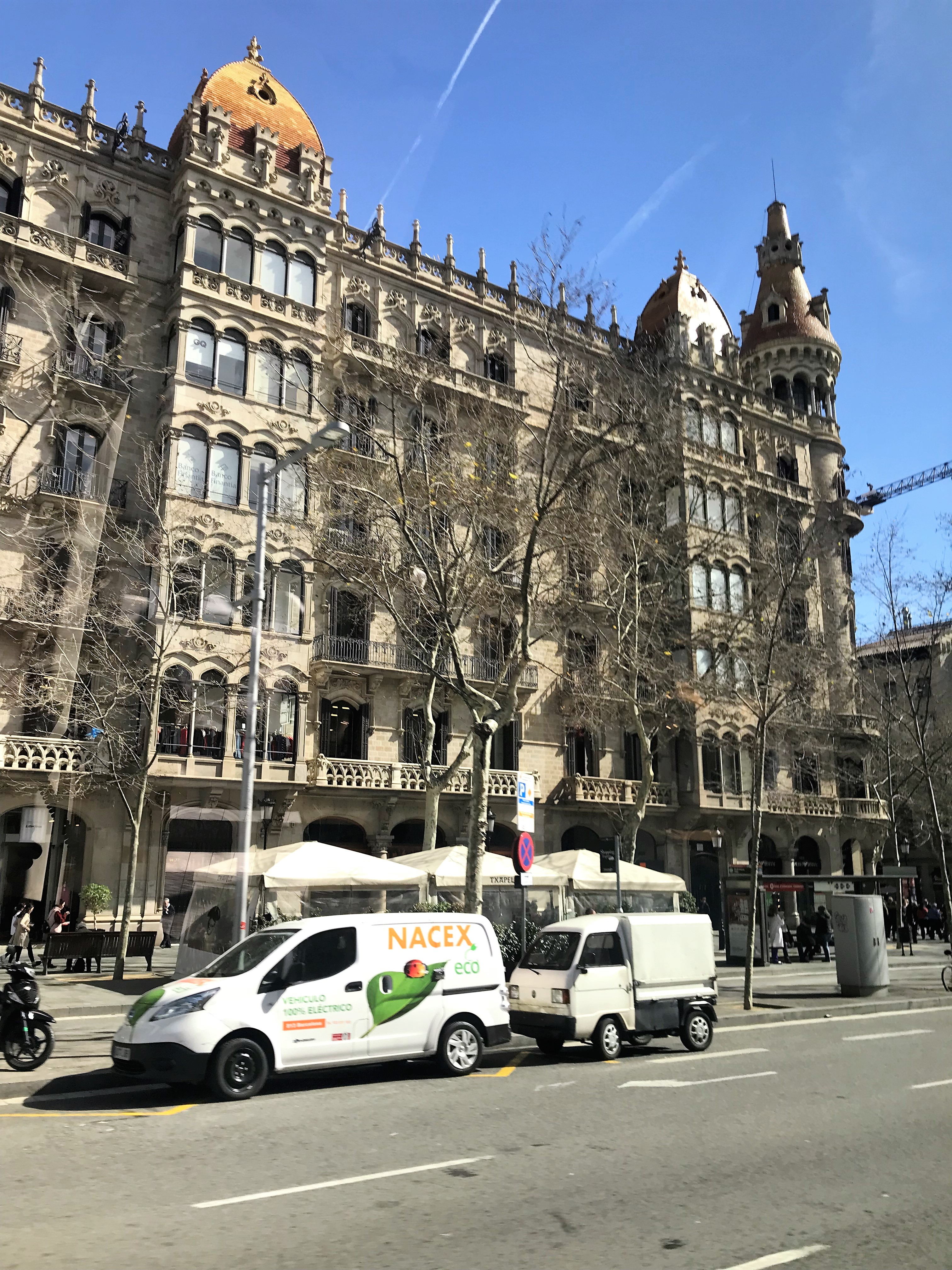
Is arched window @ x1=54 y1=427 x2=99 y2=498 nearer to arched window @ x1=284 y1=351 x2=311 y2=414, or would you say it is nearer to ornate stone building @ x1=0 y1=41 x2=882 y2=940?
ornate stone building @ x1=0 y1=41 x2=882 y2=940

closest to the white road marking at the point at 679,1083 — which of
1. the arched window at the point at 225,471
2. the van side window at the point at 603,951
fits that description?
the van side window at the point at 603,951

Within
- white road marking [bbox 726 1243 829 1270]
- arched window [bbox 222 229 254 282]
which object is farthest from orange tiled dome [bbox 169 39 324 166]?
white road marking [bbox 726 1243 829 1270]

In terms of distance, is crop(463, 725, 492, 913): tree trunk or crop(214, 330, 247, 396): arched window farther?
crop(214, 330, 247, 396): arched window

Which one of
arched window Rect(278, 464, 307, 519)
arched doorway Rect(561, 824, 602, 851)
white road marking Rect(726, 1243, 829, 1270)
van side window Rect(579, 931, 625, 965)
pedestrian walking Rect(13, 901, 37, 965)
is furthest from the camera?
arched doorway Rect(561, 824, 602, 851)

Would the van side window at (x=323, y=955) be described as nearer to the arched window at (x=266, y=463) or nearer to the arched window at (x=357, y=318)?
the arched window at (x=266, y=463)

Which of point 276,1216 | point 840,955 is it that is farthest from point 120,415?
point 276,1216

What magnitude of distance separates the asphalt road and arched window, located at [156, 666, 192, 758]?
57.0 feet

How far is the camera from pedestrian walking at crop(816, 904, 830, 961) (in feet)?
97.2

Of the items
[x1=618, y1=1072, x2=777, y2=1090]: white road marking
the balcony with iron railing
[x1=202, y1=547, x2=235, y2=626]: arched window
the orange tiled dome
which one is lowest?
[x1=618, y1=1072, x2=777, y2=1090]: white road marking

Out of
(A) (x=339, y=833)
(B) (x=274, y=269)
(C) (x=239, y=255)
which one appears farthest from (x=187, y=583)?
(B) (x=274, y=269)

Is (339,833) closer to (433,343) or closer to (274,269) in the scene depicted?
(433,343)

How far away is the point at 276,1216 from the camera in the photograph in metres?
5.93

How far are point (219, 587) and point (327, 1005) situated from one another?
20.1 m

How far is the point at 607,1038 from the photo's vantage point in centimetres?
1295
